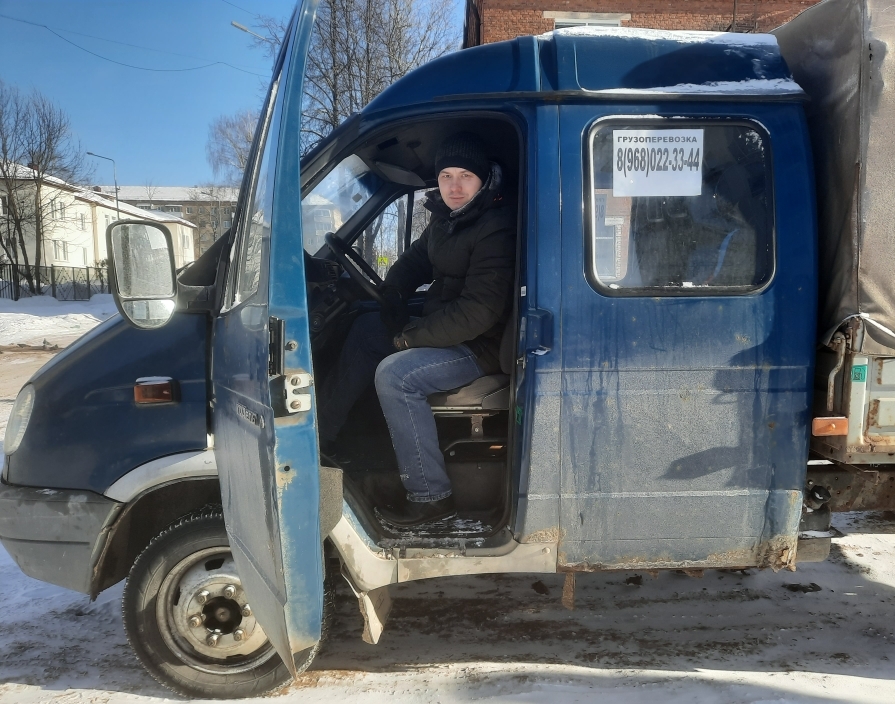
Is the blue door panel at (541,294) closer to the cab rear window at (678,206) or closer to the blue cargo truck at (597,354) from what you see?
the blue cargo truck at (597,354)

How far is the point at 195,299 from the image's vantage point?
252 centimetres

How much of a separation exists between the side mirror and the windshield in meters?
0.73

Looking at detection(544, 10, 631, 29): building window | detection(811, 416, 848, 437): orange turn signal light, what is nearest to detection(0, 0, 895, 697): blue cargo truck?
detection(811, 416, 848, 437): orange turn signal light

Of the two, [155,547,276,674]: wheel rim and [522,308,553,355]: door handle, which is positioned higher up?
[522,308,553,355]: door handle

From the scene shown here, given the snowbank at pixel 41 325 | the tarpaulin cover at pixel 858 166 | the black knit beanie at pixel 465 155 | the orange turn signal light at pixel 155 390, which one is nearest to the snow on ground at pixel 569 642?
the tarpaulin cover at pixel 858 166

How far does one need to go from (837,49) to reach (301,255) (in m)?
2.19

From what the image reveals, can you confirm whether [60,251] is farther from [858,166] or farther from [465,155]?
[858,166]

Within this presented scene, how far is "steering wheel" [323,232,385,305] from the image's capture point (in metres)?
3.29

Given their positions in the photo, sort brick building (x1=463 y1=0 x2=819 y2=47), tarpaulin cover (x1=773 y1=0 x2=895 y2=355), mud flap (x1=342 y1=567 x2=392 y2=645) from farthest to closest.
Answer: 1. brick building (x1=463 y1=0 x2=819 y2=47)
2. mud flap (x1=342 y1=567 x2=392 y2=645)
3. tarpaulin cover (x1=773 y1=0 x2=895 y2=355)

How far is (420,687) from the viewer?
2.67 m

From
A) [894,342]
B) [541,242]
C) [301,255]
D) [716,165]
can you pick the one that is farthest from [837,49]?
[301,255]

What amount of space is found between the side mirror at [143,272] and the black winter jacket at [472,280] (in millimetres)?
1012

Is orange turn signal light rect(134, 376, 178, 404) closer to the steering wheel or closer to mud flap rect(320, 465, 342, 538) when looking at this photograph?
mud flap rect(320, 465, 342, 538)

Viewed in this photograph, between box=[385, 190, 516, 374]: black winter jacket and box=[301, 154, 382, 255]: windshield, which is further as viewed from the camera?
box=[301, 154, 382, 255]: windshield
